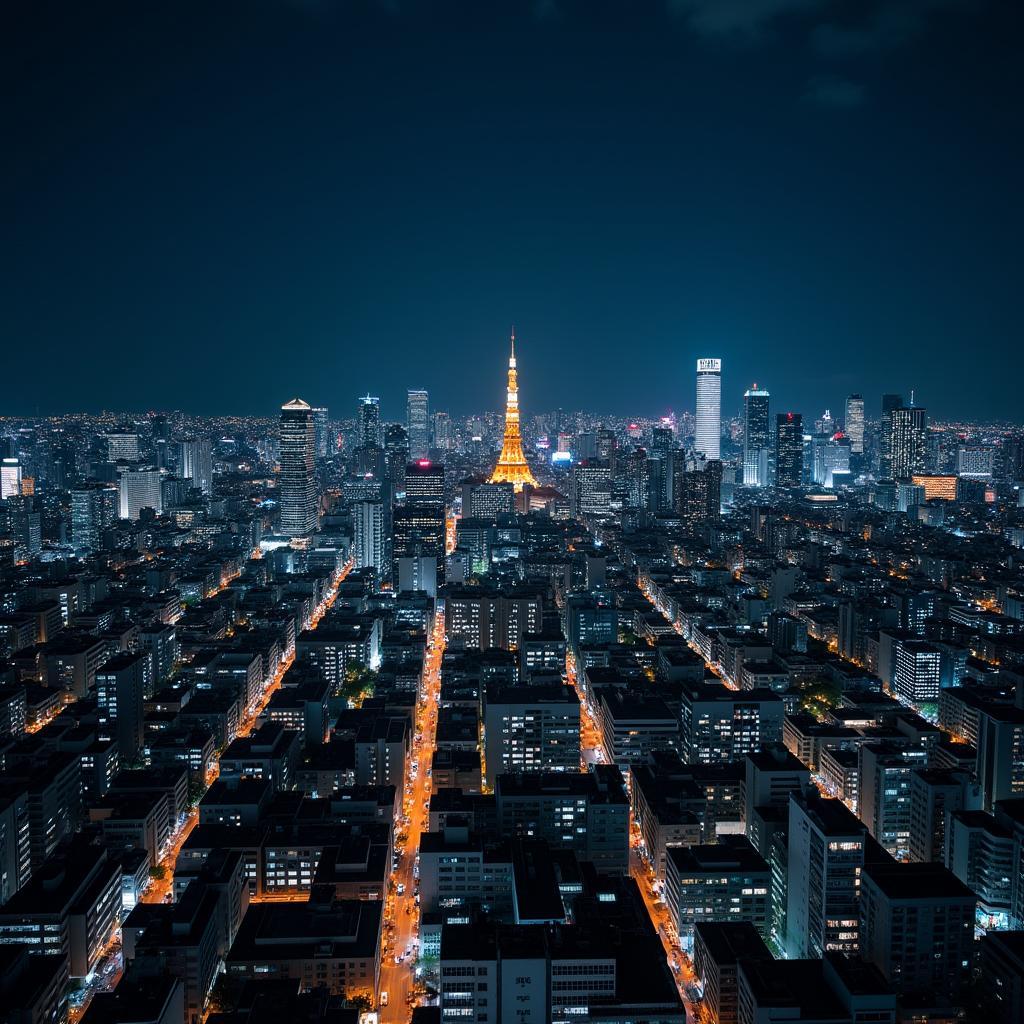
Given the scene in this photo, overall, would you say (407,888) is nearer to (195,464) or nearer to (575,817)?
(575,817)

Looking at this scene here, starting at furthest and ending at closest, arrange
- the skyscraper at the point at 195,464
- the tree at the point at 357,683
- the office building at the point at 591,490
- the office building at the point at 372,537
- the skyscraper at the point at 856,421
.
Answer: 1. the skyscraper at the point at 856,421
2. the skyscraper at the point at 195,464
3. the office building at the point at 591,490
4. the office building at the point at 372,537
5. the tree at the point at 357,683

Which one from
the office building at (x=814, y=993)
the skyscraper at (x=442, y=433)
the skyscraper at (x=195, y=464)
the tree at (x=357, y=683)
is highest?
the skyscraper at (x=442, y=433)

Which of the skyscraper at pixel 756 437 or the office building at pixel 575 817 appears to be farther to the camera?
the skyscraper at pixel 756 437

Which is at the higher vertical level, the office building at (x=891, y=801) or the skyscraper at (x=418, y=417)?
the skyscraper at (x=418, y=417)

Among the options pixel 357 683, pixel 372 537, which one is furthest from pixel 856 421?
pixel 357 683

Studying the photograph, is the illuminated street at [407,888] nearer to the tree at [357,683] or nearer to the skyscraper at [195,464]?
the tree at [357,683]

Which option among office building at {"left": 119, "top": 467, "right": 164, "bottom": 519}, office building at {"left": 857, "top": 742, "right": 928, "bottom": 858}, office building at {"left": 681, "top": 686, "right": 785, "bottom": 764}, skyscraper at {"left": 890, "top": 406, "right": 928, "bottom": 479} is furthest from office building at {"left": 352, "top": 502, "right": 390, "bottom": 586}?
skyscraper at {"left": 890, "top": 406, "right": 928, "bottom": 479}

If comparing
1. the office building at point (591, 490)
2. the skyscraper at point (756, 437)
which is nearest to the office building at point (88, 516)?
the office building at point (591, 490)
